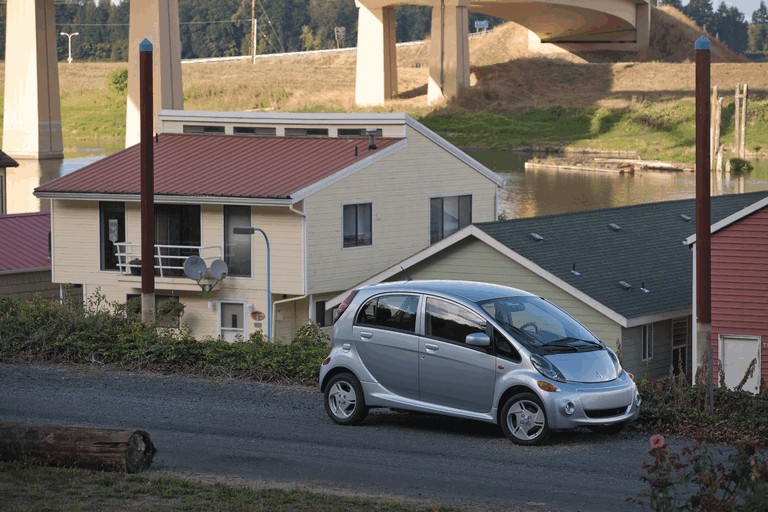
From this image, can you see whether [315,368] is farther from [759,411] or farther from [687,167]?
[687,167]

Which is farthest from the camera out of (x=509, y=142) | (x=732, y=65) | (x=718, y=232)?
(x=732, y=65)

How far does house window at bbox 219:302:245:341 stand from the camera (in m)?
34.2

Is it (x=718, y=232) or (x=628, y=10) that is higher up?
(x=628, y=10)

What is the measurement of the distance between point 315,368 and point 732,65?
4252 inches

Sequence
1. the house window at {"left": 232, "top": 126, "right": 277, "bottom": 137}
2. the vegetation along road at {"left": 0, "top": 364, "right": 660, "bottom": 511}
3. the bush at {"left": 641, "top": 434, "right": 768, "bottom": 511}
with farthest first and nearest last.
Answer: the house window at {"left": 232, "top": 126, "right": 277, "bottom": 137} < the vegetation along road at {"left": 0, "top": 364, "right": 660, "bottom": 511} < the bush at {"left": 641, "top": 434, "right": 768, "bottom": 511}

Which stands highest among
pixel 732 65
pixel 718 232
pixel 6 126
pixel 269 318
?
pixel 732 65

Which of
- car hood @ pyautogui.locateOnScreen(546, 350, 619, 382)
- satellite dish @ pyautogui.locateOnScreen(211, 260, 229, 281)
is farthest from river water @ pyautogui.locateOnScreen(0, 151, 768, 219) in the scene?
car hood @ pyautogui.locateOnScreen(546, 350, 619, 382)

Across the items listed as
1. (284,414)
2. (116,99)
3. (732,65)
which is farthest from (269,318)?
(732,65)

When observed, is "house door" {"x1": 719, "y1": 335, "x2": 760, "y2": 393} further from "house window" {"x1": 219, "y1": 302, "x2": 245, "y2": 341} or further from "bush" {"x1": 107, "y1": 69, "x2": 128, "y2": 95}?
"bush" {"x1": 107, "y1": 69, "x2": 128, "y2": 95}

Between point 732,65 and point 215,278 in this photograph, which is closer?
point 215,278

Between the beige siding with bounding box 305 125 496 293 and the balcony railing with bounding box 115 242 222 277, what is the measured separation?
2599 mm

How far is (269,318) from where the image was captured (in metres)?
33.5

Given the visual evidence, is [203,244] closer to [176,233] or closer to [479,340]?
[176,233]

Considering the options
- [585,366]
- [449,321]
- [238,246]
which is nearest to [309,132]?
[238,246]
